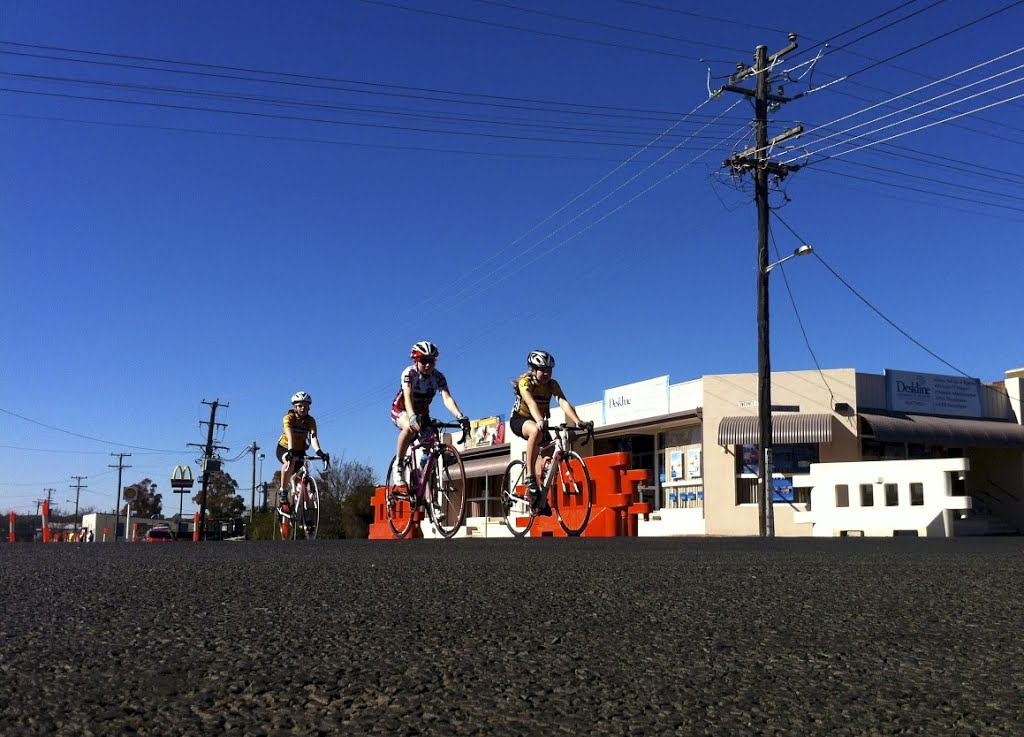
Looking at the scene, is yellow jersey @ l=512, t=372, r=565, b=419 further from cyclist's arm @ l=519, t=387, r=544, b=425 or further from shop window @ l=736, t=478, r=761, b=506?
shop window @ l=736, t=478, r=761, b=506

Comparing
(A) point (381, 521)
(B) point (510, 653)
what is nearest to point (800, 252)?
(A) point (381, 521)

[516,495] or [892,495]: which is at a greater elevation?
[892,495]

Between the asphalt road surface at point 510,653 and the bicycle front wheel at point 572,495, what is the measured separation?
21.8ft

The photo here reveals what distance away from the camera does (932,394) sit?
32.2m

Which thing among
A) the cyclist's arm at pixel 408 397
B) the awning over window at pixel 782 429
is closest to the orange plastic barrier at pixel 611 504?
the cyclist's arm at pixel 408 397

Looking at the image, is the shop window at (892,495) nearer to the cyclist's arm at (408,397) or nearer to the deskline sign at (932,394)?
the cyclist's arm at (408,397)

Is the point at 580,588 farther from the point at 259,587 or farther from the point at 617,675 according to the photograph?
the point at 617,675

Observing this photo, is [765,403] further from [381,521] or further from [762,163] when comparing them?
[381,521]

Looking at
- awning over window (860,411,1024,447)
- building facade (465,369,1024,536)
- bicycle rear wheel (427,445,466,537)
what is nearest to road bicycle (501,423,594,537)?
bicycle rear wheel (427,445,466,537)

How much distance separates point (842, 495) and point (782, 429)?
43.0 feet

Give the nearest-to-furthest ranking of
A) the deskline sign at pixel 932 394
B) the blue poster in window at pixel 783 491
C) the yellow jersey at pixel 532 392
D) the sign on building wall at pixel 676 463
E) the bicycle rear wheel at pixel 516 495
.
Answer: the yellow jersey at pixel 532 392 < the bicycle rear wheel at pixel 516 495 < the blue poster in window at pixel 783 491 < the deskline sign at pixel 932 394 < the sign on building wall at pixel 676 463

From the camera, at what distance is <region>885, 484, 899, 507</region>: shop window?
16.7 metres

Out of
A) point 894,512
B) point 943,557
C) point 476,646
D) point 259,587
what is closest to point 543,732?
point 476,646

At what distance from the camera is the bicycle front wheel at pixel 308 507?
48.3ft
